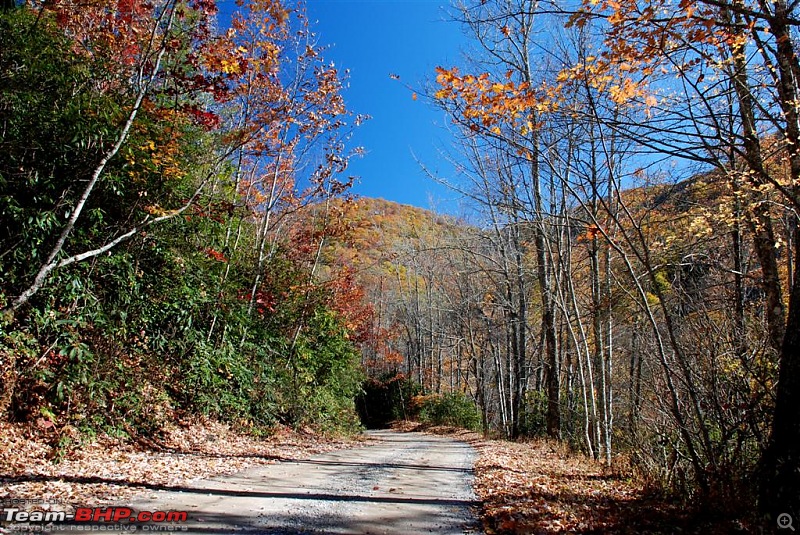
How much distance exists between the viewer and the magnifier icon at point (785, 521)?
2967 mm

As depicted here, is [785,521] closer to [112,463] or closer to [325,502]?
[325,502]

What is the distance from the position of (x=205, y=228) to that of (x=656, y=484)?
8.71 metres

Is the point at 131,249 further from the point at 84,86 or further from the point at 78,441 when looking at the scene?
the point at 78,441

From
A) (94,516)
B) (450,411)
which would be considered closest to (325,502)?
(94,516)

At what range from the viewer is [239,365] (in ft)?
32.7

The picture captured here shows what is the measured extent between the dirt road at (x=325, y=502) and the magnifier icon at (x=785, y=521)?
2231 millimetres

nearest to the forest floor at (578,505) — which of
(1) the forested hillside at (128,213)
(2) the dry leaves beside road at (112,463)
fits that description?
(2) the dry leaves beside road at (112,463)

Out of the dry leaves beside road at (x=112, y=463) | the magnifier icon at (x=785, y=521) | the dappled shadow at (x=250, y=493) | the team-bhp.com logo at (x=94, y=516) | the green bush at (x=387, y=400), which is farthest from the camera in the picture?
the green bush at (x=387, y=400)

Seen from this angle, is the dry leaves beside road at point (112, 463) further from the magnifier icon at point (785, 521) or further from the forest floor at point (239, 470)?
the magnifier icon at point (785, 521)

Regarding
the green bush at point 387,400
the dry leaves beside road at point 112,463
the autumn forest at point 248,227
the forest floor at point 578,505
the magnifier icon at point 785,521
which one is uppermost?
the autumn forest at point 248,227

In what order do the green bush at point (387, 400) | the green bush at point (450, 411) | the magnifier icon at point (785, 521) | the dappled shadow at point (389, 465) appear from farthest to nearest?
the green bush at point (387, 400)
the green bush at point (450, 411)
the dappled shadow at point (389, 465)
the magnifier icon at point (785, 521)

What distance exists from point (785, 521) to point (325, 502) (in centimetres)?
385

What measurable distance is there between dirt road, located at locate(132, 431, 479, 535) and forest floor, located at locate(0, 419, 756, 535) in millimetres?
336

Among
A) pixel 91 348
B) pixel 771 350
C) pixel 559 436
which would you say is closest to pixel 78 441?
pixel 91 348
